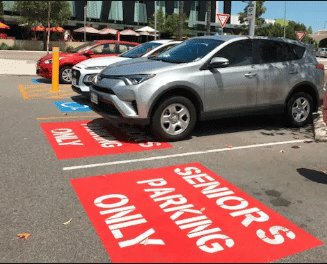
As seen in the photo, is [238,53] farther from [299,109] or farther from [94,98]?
[94,98]

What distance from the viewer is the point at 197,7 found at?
58375 mm

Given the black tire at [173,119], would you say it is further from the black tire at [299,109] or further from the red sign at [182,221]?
the black tire at [299,109]

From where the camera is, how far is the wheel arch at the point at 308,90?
25.2 ft

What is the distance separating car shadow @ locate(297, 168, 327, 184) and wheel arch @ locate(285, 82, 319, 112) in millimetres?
2512

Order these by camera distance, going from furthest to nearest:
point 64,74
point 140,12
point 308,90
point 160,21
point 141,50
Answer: point 140,12
point 160,21
point 64,74
point 141,50
point 308,90

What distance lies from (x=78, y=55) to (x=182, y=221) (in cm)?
1033

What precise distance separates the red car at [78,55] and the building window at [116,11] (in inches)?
1552

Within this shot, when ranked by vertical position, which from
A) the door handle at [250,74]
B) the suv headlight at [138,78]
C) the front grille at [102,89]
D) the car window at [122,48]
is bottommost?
the front grille at [102,89]

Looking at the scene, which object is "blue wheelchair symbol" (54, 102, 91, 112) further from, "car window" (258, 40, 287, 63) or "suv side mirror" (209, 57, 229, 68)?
"car window" (258, 40, 287, 63)

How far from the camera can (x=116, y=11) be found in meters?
51.2

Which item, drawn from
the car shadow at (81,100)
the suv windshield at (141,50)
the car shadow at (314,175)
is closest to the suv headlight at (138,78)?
the car shadow at (314,175)

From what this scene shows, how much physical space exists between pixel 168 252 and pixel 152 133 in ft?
11.2

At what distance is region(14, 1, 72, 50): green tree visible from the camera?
32.7 metres

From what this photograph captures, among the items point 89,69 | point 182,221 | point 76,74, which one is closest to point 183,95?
point 182,221
